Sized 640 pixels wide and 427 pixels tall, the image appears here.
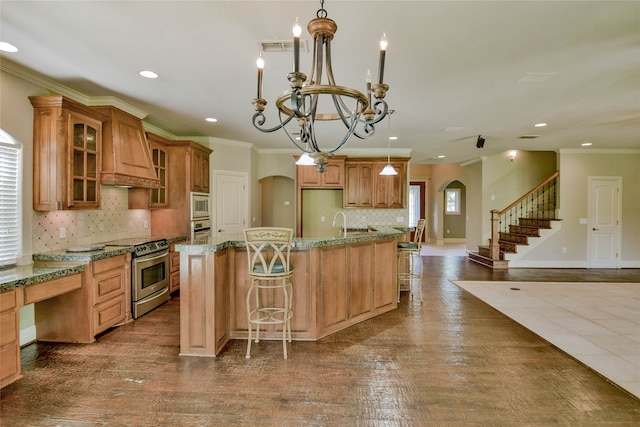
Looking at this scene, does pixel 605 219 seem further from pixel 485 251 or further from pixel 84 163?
pixel 84 163

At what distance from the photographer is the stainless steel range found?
3.85m

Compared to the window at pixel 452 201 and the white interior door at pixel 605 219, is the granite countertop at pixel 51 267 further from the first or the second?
the window at pixel 452 201

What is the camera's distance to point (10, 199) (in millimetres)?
3035

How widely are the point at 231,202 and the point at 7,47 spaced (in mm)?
3988

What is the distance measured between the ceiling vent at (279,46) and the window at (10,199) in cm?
257

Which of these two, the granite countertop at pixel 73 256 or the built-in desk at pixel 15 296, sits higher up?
the granite countertop at pixel 73 256

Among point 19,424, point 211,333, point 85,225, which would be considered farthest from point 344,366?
point 85,225

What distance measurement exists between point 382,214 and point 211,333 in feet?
16.3

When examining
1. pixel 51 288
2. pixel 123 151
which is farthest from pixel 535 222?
pixel 51 288

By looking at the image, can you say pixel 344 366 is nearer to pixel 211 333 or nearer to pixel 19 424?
pixel 211 333

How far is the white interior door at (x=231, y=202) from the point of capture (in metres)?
6.20

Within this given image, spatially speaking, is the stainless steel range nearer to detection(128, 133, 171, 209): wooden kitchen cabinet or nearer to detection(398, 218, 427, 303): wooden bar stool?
detection(128, 133, 171, 209): wooden kitchen cabinet

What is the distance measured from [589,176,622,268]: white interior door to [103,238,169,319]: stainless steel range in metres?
8.96

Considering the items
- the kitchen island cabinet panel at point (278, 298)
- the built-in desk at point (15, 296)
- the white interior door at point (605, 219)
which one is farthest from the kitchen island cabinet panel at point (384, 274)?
the white interior door at point (605, 219)
